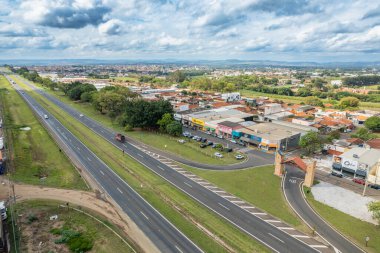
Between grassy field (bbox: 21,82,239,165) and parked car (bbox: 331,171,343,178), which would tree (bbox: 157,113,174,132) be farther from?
parked car (bbox: 331,171,343,178)

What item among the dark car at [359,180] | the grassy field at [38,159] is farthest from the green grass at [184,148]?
the dark car at [359,180]

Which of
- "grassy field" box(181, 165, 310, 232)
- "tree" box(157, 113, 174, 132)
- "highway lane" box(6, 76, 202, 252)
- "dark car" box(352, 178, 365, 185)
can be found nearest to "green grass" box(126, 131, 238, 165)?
"tree" box(157, 113, 174, 132)

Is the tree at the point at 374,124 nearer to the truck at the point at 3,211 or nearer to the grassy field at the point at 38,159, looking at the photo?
the grassy field at the point at 38,159

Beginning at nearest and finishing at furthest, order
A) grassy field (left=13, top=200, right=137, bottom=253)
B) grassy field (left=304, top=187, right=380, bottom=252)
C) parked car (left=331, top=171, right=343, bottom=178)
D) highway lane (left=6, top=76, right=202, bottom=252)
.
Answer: grassy field (left=13, top=200, right=137, bottom=253)
highway lane (left=6, top=76, right=202, bottom=252)
grassy field (left=304, top=187, right=380, bottom=252)
parked car (left=331, top=171, right=343, bottom=178)

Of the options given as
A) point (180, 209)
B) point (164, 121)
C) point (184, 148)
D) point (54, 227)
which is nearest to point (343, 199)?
point (180, 209)

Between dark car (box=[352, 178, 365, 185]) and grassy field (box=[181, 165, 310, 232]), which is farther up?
grassy field (box=[181, 165, 310, 232])

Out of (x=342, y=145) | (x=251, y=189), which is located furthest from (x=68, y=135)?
(x=342, y=145)

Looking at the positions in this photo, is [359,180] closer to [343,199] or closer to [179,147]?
[343,199]
